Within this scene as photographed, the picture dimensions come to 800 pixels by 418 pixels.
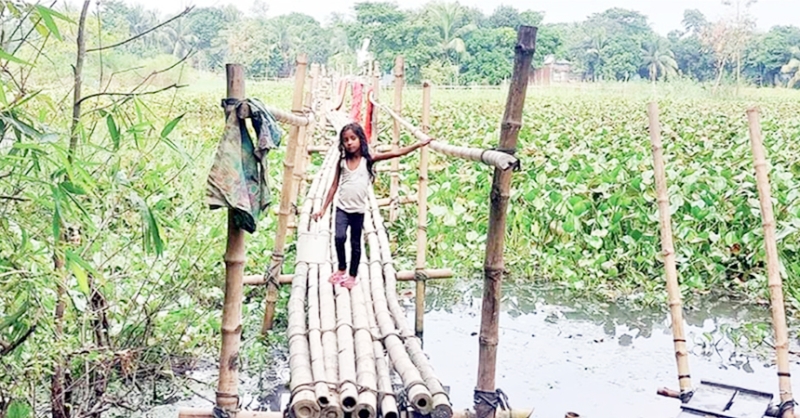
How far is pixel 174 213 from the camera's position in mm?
4691

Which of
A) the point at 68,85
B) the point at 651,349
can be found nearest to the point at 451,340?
the point at 651,349

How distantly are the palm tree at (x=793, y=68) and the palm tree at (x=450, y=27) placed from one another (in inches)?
429

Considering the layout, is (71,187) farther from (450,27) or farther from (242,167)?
(450,27)

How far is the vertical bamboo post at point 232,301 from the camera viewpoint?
208cm

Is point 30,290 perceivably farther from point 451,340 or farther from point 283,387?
point 451,340

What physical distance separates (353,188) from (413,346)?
102 cm

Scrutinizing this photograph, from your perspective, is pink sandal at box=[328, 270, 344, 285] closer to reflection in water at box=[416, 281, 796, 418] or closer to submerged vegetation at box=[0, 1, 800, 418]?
submerged vegetation at box=[0, 1, 800, 418]

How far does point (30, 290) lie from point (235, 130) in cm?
62

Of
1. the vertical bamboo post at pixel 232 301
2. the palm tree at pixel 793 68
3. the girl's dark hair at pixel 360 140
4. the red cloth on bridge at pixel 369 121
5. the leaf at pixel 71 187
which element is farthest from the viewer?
the palm tree at pixel 793 68

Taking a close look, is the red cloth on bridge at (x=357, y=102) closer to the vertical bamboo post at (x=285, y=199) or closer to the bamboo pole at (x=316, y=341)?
the bamboo pole at (x=316, y=341)

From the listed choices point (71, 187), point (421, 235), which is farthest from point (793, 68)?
point (71, 187)

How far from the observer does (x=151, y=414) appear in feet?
10.3

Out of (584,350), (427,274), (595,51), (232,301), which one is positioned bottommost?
(584,350)

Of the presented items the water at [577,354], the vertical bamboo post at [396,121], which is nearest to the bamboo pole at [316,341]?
the water at [577,354]
